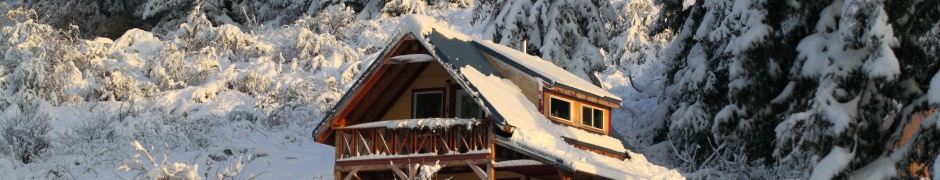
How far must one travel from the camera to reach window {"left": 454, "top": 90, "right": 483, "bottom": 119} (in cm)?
2936

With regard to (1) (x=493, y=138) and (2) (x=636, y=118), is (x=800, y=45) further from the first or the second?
(2) (x=636, y=118)

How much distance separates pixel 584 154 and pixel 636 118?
36.8ft

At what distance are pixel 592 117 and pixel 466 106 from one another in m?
2.80

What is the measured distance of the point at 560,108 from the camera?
2978cm

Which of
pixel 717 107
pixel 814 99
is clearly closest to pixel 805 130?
pixel 814 99

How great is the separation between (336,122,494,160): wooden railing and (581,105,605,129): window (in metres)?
2.90

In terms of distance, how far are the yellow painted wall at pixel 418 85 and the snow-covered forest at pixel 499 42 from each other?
3141 millimetres

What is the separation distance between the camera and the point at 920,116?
2434 centimetres

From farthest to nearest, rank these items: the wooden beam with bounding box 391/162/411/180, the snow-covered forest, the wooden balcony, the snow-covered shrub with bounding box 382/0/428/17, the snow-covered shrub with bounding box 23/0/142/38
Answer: the snow-covered shrub with bounding box 23/0/142/38 < the snow-covered shrub with bounding box 382/0/428/17 < the wooden balcony < the wooden beam with bounding box 391/162/411/180 < the snow-covered forest

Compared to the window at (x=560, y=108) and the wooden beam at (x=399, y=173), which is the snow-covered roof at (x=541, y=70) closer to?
the window at (x=560, y=108)

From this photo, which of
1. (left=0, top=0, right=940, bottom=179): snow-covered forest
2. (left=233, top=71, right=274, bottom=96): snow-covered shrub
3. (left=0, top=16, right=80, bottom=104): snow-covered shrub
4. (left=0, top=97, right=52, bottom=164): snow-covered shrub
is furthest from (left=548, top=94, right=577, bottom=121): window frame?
(left=0, top=16, right=80, bottom=104): snow-covered shrub

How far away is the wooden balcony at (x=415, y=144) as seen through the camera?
27.5m

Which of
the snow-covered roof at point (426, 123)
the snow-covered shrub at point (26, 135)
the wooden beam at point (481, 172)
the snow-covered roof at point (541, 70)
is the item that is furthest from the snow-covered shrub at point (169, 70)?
the wooden beam at point (481, 172)

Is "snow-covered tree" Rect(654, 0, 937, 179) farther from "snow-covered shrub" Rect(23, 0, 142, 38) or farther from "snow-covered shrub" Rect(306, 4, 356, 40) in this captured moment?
"snow-covered shrub" Rect(23, 0, 142, 38)
